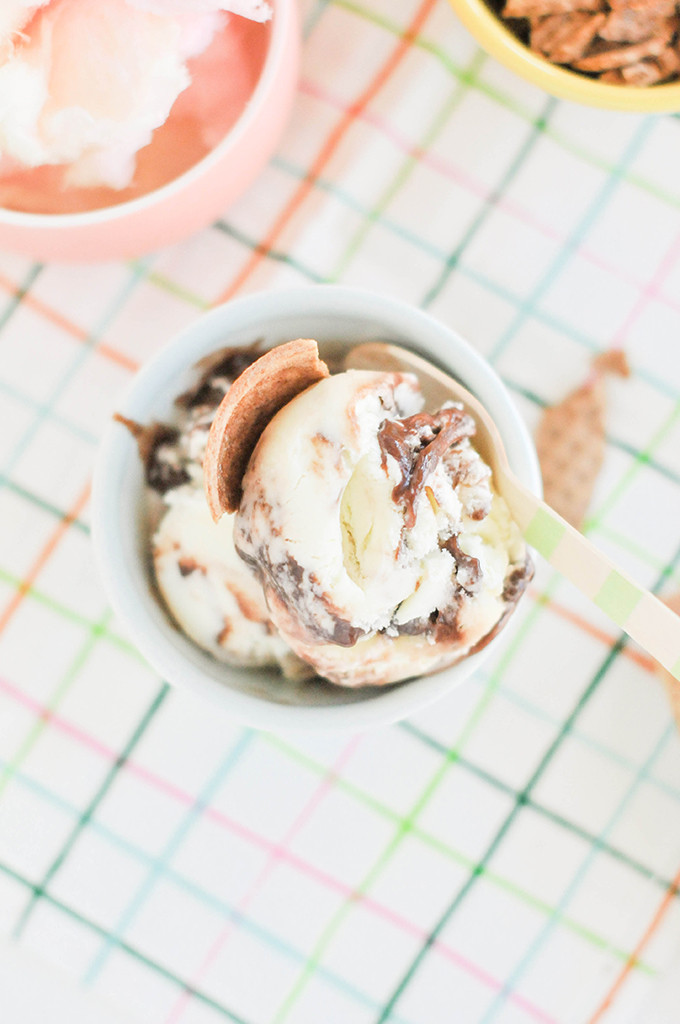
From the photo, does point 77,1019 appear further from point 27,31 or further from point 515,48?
point 515,48

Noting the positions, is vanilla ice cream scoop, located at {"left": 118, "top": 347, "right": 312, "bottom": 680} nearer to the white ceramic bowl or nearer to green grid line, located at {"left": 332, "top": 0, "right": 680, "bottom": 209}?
the white ceramic bowl

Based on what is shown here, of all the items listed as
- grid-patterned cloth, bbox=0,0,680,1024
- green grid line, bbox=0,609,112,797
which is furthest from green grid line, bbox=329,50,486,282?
green grid line, bbox=0,609,112,797

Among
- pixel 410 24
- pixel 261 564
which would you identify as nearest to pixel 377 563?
pixel 261 564

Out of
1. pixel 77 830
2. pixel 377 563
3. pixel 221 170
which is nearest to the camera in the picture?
pixel 377 563

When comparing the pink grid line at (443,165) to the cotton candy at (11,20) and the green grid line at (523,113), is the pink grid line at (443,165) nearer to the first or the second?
the green grid line at (523,113)

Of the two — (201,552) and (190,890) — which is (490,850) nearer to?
(190,890)

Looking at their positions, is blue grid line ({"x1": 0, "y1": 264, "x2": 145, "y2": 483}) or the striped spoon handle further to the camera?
blue grid line ({"x1": 0, "y1": 264, "x2": 145, "y2": 483})
